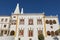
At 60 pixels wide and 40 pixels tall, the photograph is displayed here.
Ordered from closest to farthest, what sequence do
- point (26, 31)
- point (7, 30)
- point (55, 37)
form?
point (55, 37) → point (26, 31) → point (7, 30)

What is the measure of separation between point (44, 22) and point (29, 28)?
24.6 feet

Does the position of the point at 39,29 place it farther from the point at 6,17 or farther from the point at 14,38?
the point at 6,17

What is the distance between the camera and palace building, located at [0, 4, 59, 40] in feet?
196

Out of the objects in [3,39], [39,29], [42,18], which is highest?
[42,18]

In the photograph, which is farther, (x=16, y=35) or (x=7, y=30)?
(x=7, y=30)

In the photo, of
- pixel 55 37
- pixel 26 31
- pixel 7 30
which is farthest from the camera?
pixel 7 30

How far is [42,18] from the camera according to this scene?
6344 centimetres

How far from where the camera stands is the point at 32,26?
61.7 meters

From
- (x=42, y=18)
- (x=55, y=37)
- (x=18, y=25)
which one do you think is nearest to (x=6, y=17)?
(x=18, y=25)

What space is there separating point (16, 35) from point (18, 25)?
487 cm

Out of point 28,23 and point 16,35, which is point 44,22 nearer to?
point 28,23

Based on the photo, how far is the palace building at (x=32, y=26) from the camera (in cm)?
5988

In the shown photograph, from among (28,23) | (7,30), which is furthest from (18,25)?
(7,30)

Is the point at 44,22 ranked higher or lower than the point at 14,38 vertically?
higher
